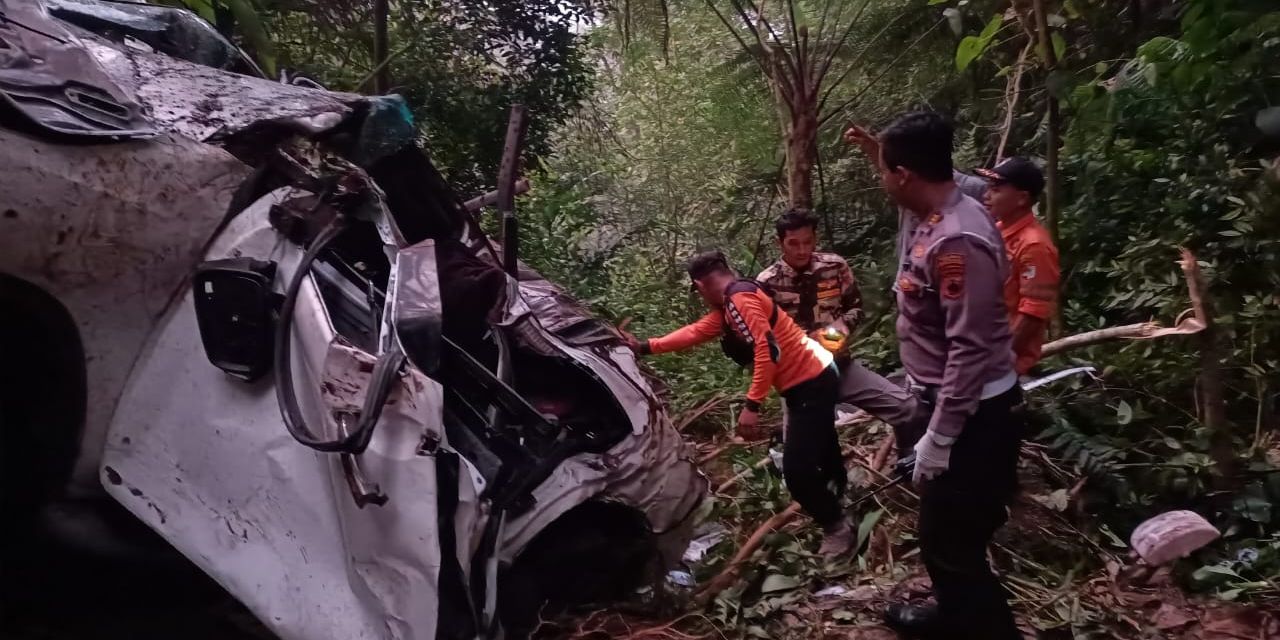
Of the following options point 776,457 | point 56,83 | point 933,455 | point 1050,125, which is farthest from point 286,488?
point 1050,125

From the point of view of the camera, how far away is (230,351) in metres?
2.07

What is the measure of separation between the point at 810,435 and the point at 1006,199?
118cm

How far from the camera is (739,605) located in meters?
3.34

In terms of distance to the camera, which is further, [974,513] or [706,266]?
[706,266]

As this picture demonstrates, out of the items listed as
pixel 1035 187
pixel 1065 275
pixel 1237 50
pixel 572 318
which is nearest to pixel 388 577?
pixel 572 318

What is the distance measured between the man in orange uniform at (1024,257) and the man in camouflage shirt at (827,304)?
64 cm

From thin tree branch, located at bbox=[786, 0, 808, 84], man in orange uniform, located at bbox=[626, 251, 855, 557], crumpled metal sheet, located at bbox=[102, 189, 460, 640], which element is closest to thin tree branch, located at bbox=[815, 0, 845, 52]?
thin tree branch, located at bbox=[786, 0, 808, 84]

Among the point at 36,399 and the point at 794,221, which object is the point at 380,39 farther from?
the point at 36,399

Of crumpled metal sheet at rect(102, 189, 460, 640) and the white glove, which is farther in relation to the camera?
the white glove

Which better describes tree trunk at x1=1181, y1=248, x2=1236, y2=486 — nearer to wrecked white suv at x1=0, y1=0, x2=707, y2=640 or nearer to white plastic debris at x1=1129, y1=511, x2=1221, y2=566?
white plastic debris at x1=1129, y1=511, x2=1221, y2=566

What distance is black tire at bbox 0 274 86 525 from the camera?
1.97 m

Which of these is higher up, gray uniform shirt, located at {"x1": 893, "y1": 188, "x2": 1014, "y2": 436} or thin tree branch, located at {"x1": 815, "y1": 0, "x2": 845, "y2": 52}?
thin tree branch, located at {"x1": 815, "y1": 0, "x2": 845, "y2": 52}

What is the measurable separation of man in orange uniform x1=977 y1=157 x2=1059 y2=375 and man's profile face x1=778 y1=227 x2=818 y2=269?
775 millimetres

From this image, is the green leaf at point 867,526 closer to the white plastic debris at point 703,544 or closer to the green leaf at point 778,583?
the green leaf at point 778,583
